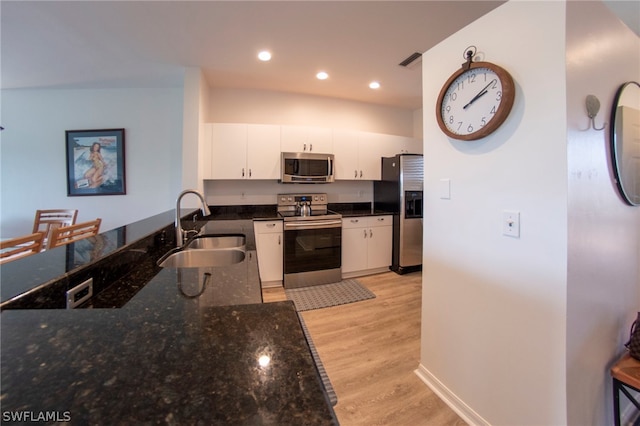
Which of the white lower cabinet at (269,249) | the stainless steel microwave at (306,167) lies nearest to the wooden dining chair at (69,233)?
the white lower cabinet at (269,249)

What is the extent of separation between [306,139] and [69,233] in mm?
2719

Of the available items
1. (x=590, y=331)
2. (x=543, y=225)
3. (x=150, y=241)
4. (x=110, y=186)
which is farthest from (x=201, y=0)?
(x=590, y=331)

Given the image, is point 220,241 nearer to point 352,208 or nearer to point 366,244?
point 366,244

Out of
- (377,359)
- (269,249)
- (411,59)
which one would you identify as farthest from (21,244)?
(411,59)

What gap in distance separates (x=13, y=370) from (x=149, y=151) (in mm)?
3741

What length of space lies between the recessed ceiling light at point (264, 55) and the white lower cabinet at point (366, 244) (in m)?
2.04

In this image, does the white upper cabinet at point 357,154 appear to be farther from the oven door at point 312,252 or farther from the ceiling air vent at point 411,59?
the ceiling air vent at point 411,59

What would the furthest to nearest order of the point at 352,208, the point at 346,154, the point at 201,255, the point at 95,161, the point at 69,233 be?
the point at 352,208 → the point at 346,154 → the point at 95,161 → the point at 69,233 → the point at 201,255

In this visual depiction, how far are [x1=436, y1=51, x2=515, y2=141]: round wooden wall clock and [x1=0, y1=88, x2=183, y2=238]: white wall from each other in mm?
3368

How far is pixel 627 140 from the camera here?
1244 millimetres

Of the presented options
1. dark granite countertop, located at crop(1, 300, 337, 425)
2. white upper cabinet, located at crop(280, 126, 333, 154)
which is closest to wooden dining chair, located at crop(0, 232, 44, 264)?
dark granite countertop, located at crop(1, 300, 337, 425)

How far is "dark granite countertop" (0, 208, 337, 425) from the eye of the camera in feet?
1.05

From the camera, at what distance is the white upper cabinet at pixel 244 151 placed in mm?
3109

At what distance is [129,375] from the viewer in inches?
14.8
